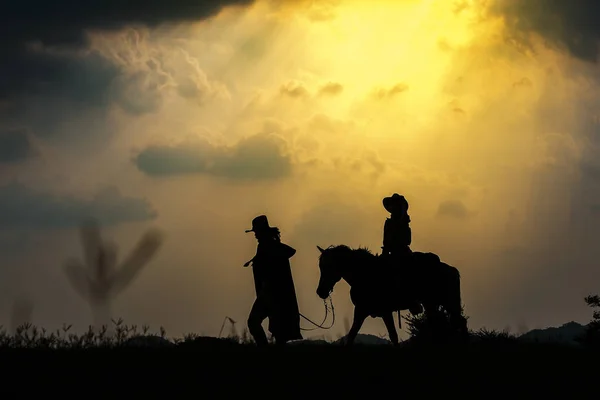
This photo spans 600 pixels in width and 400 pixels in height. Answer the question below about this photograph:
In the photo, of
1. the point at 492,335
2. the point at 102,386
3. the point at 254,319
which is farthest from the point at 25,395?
the point at 492,335

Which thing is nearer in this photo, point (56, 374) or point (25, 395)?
point (25, 395)

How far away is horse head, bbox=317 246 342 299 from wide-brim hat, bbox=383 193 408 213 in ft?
5.38

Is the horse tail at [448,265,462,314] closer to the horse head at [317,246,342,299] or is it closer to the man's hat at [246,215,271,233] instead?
the horse head at [317,246,342,299]

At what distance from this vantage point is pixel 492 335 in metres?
23.5

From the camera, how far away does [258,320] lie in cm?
1941

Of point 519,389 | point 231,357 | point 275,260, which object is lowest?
point 519,389

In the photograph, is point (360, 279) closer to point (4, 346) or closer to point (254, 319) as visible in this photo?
point (254, 319)

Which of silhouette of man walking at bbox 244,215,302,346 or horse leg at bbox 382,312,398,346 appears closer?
silhouette of man walking at bbox 244,215,302,346

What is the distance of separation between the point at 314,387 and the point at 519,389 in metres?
2.96

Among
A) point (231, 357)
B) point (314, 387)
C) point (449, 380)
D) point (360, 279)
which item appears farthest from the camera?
point (360, 279)

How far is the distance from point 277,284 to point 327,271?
2008 mm

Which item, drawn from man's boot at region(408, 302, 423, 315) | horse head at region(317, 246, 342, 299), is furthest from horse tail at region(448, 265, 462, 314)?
horse head at region(317, 246, 342, 299)

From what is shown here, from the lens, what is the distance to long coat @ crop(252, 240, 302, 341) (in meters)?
19.4

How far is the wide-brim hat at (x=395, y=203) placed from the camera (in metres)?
21.0
